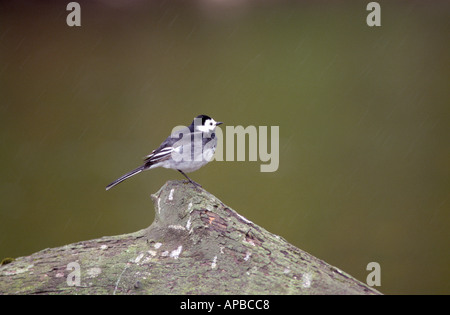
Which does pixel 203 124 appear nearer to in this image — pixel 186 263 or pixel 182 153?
pixel 182 153

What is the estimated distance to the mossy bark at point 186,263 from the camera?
6.83ft

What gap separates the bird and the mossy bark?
524 mm

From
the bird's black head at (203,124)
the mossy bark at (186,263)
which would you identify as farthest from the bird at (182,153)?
the mossy bark at (186,263)


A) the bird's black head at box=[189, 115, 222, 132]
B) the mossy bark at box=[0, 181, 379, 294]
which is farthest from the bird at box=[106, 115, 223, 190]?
the mossy bark at box=[0, 181, 379, 294]

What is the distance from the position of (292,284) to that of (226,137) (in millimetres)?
1717

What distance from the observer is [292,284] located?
6.82ft

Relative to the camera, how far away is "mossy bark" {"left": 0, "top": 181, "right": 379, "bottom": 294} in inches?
82.0

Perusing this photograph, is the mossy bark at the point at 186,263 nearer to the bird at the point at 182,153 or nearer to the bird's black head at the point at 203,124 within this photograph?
the bird at the point at 182,153

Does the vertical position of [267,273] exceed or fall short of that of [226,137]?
it falls short

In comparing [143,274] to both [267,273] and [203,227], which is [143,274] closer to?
[203,227]

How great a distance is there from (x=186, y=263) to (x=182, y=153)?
3.47ft

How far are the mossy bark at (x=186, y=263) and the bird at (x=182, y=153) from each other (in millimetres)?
524

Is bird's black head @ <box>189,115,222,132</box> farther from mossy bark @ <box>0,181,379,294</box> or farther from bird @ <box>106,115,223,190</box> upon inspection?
mossy bark @ <box>0,181,379,294</box>
